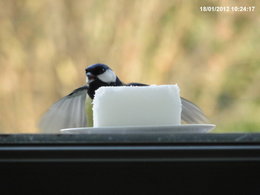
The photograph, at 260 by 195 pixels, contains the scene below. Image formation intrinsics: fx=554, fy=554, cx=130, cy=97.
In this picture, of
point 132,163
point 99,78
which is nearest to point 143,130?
point 132,163

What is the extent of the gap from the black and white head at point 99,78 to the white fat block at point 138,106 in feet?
2.38

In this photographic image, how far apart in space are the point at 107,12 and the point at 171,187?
5.64ft

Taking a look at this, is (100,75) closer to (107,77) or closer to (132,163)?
(107,77)

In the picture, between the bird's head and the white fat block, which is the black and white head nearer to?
the bird's head

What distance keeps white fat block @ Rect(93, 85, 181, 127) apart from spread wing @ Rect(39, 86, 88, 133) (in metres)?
0.42

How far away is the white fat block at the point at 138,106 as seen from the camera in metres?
0.75

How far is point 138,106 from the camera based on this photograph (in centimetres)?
75

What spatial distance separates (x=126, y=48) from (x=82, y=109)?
98cm

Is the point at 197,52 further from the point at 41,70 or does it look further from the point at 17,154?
the point at 17,154

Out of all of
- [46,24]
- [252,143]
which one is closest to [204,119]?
[252,143]
